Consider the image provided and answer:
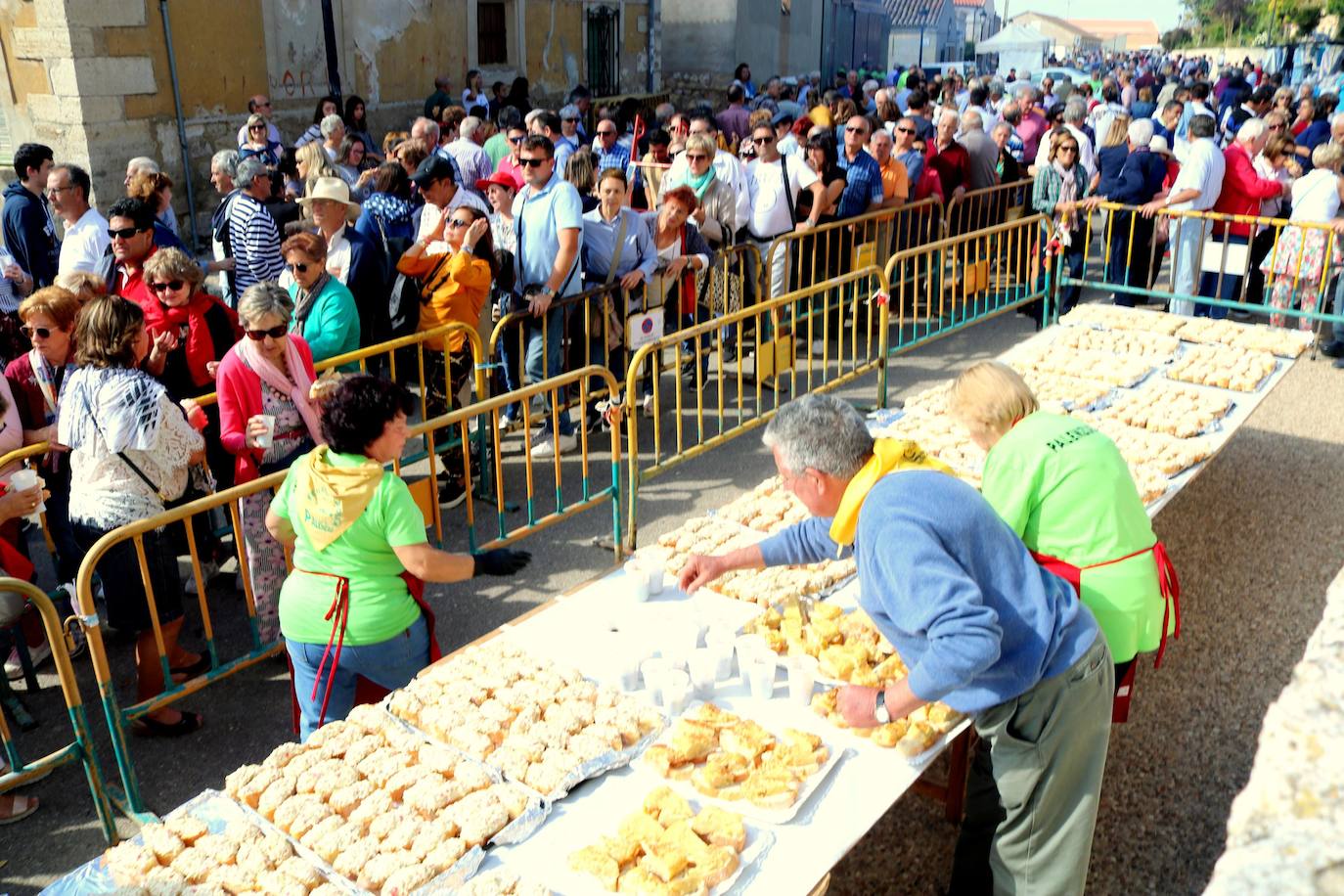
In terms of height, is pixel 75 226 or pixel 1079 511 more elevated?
pixel 75 226

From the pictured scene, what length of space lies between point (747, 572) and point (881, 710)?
138cm

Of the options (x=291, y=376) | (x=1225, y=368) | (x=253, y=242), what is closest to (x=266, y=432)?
(x=291, y=376)

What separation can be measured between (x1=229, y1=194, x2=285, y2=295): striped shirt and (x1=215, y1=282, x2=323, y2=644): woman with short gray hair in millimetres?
2349

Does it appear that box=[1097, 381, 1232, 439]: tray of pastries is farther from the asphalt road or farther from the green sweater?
the green sweater

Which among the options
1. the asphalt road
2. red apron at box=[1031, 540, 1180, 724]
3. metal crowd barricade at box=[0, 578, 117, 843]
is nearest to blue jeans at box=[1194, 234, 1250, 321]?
the asphalt road

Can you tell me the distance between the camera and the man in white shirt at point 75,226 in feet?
23.8

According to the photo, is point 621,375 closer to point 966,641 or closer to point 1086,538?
point 1086,538

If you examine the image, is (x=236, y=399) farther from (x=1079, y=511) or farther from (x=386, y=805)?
(x=1079, y=511)

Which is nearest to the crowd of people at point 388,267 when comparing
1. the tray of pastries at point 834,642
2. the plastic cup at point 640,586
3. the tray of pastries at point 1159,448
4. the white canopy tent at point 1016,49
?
the plastic cup at point 640,586

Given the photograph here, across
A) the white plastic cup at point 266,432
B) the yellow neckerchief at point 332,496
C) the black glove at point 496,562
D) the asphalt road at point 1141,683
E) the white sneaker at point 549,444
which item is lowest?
the asphalt road at point 1141,683

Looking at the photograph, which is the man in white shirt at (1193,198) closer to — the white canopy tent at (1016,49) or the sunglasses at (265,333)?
the sunglasses at (265,333)

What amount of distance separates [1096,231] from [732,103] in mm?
5536

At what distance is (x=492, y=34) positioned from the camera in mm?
21188

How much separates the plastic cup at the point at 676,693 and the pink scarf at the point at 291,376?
2.33 meters
